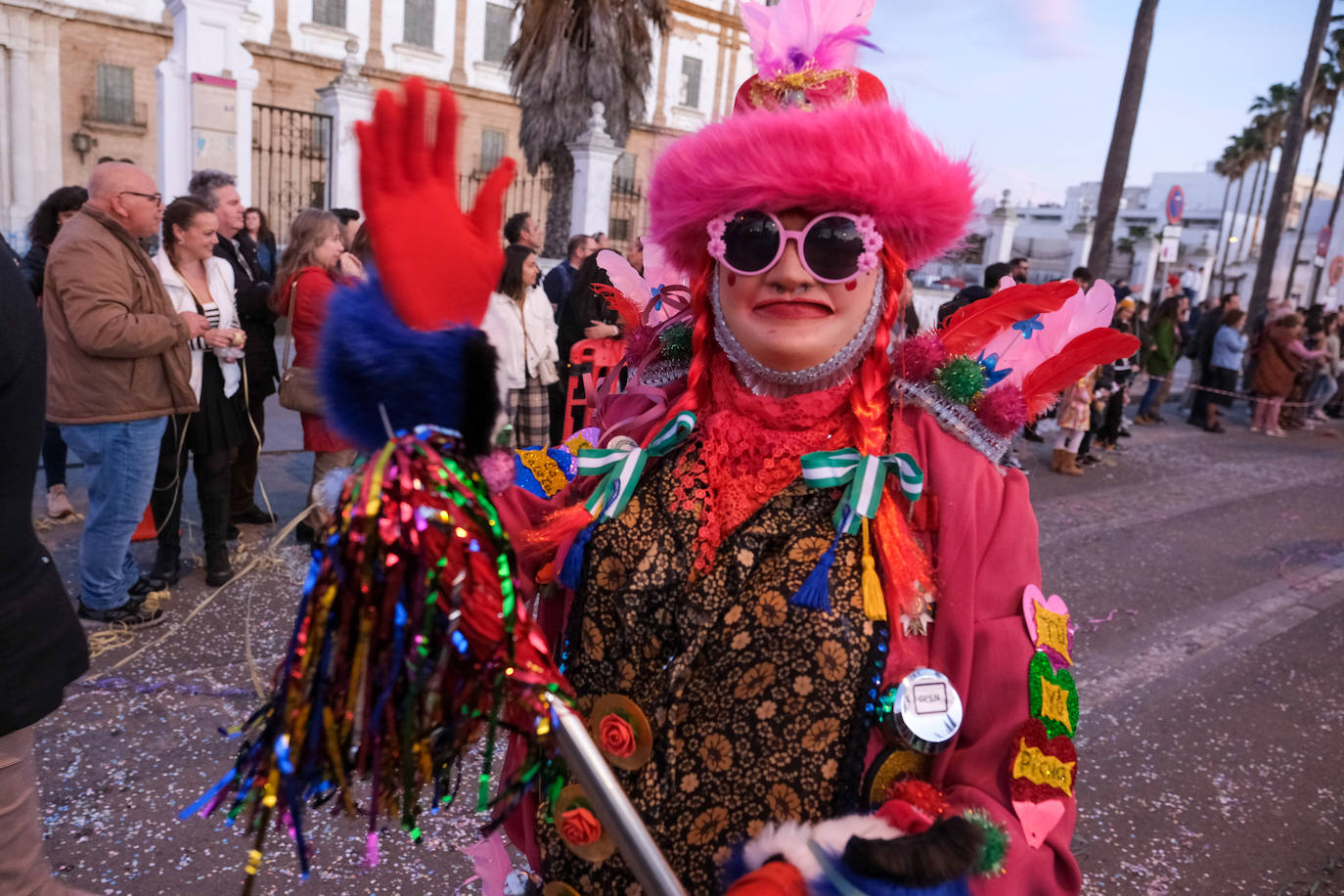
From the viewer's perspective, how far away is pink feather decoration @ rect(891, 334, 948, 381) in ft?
4.73

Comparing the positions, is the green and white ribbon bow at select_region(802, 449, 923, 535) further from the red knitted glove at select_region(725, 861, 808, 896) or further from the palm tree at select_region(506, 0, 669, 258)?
the palm tree at select_region(506, 0, 669, 258)

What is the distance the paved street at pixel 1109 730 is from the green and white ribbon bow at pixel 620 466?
0.54 meters

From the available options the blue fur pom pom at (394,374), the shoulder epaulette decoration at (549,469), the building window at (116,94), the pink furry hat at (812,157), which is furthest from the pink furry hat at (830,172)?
the building window at (116,94)

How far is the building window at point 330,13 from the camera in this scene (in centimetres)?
2206

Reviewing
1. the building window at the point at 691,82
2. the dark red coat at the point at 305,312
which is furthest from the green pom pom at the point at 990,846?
the building window at the point at 691,82

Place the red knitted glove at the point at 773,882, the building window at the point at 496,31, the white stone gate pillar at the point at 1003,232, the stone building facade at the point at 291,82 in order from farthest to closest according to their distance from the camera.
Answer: the building window at the point at 496,31
the white stone gate pillar at the point at 1003,232
the stone building facade at the point at 291,82
the red knitted glove at the point at 773,882

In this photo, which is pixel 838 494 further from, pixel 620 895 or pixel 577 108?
pixel 577 108

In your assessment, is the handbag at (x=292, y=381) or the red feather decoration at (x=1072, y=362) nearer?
the red feather decoration at (x=1072, y=362)

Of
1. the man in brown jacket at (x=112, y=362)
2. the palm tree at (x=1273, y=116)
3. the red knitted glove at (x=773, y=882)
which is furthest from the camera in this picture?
the palm tree at (x=1273, y=116)

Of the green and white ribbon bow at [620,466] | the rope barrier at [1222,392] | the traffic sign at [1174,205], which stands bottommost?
the rope barrier at [1222,392]

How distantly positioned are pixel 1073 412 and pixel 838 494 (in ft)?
26.5

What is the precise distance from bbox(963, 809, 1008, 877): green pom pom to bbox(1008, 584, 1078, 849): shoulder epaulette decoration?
0.08m

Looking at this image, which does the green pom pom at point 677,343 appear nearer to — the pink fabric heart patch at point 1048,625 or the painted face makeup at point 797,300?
the painted face makeup at point 797,300

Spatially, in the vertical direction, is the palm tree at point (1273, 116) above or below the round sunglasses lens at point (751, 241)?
above
